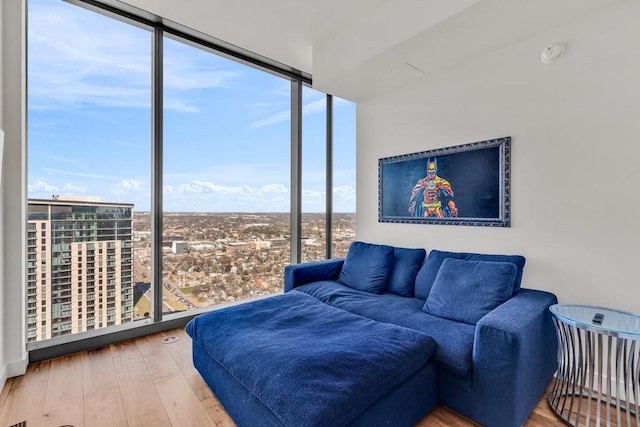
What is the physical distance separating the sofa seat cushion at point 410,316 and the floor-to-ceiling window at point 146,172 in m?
1.14

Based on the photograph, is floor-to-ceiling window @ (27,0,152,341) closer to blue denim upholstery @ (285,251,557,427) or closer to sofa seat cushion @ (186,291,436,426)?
sofa seat cushion @ (186,291,436,426)

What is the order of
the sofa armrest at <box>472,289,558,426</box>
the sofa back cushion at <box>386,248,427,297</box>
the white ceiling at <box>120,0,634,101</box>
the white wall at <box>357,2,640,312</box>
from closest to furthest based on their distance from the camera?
1. the sofa armrest at <box>472,289,558,426</box>
2. the white wall at <box>357,2,640,312</box>
3. the white ceiling at <box>120,0,634,101</box>
4. the sofa back cushion at <box>386,248,427,297</box>

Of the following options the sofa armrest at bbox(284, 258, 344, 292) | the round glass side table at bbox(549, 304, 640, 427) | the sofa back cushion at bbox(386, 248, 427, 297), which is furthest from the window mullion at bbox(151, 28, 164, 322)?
the round glass side table at bbox(549, 304, 640, 427)

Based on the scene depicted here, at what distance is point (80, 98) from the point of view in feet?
8.18

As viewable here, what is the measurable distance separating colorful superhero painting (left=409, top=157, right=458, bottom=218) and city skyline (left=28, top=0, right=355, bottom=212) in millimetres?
1049

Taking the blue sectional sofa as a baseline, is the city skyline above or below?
above

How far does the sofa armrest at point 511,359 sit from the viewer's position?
150 centimetres

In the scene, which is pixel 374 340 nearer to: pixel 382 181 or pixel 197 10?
pixel 382 181

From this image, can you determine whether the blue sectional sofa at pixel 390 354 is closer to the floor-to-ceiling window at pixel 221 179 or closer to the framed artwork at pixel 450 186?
the framed artwork at pixel 450 186

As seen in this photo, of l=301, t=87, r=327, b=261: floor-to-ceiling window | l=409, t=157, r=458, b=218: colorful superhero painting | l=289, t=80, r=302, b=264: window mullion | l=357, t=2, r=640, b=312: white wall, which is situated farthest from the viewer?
l=301, t=87, r=327, b=261: floor-to-ceiling window

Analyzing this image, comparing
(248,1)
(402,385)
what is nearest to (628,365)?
(402,385)

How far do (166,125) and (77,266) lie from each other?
4.73ft

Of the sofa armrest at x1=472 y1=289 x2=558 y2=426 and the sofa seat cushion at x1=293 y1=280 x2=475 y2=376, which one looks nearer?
the sofa armrest at x1=472 y1=289 x2=558 y2=426

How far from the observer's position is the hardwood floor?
5.43 ft
